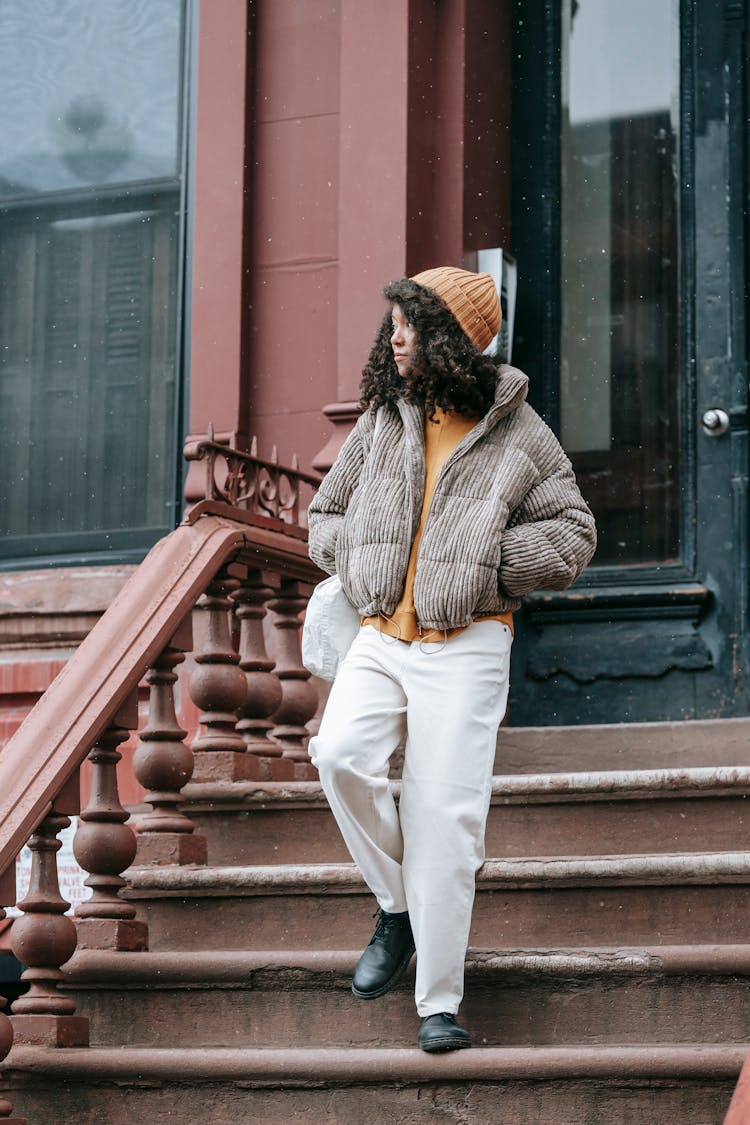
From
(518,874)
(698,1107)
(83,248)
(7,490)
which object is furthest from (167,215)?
(698,1107)

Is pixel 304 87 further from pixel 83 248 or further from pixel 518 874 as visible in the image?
pixel 518 874

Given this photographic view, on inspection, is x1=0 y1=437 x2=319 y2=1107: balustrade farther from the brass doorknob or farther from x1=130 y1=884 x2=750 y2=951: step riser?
the brass doorknob

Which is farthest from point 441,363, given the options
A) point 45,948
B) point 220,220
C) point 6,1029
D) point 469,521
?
point 220,220

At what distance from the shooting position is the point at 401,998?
453 centimetres

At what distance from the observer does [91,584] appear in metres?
6.86

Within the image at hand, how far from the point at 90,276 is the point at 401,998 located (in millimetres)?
3920

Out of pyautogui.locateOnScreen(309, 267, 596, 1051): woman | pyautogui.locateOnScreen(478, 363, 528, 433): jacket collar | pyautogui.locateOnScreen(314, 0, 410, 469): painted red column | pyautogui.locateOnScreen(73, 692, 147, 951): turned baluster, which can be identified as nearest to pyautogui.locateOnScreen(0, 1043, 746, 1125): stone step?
pyautogui.locateOnScreen(309, 267, 596, 1051): woman

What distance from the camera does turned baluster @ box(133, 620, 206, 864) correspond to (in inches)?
208

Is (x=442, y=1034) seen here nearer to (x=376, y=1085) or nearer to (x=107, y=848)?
(x=376, y=1085)

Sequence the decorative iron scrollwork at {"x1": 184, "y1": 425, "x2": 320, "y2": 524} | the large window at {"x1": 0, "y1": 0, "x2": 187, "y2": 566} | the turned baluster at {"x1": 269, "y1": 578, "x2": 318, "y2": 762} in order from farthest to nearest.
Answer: the large window at {"x1": 0, "y1": 0, "x2": 187, "y2": 566} → the turned baluster at {"x1": 269, "y1": 578, "x2": 318, "y2": 762} → the decorative iron scrollwork at {"x1": 184, "y1": 425, "x2": 320, "y2": 524}

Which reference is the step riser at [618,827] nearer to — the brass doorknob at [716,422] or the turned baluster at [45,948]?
the turned baluster at [45,948]

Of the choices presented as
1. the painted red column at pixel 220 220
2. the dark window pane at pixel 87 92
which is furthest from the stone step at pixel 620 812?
the dark window pane at pixel 87 92

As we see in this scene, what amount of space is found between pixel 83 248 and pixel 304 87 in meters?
1.22

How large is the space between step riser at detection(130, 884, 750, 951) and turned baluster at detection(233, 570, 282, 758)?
79 centimetres
